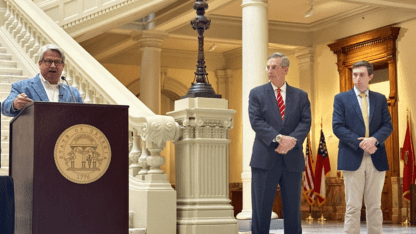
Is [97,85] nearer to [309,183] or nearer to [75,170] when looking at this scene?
[75,170]

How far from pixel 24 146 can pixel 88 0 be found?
977 centimetres

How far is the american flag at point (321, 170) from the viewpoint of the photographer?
14.3 meters

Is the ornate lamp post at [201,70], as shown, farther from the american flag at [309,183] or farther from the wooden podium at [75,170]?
the american flag at [309,183]

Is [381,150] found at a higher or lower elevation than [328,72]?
lower

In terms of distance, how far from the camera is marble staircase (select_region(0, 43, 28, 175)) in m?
7.25

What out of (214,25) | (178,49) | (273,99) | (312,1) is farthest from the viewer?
(178,49)

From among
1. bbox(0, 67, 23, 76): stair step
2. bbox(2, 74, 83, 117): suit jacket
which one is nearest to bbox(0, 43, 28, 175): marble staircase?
bbox(0, 67, 23, 76): stair step

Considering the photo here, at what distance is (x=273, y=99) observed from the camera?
5.05 m

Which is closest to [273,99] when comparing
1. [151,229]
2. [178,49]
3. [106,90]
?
[151,229]

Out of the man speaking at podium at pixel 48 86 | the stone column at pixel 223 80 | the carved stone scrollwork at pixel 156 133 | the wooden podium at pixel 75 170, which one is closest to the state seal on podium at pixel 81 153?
the wooden podium at pixel 75 170

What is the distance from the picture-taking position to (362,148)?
5.36 meters

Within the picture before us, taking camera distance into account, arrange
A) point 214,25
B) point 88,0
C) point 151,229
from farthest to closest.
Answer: point 214,25, point 88,0, point 151,229

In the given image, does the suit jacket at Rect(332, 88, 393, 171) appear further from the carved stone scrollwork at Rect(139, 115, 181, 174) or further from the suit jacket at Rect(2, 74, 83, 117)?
the suit jacket at Rect(2, 74, 83, 117)

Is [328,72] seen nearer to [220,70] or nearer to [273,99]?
[220,70]
